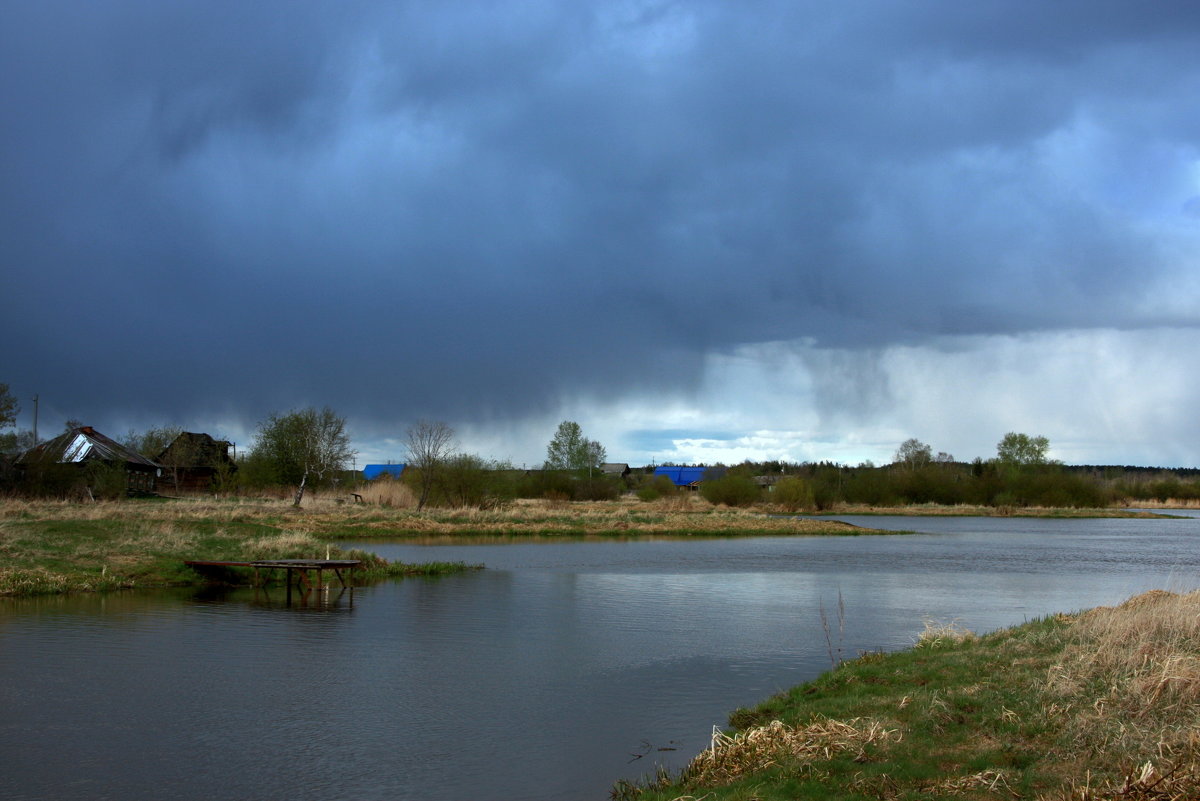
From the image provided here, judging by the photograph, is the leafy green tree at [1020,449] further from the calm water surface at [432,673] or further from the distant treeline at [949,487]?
the calm water surface at [432,673]

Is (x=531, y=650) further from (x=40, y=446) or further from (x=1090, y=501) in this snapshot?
(x=1090, y=501)

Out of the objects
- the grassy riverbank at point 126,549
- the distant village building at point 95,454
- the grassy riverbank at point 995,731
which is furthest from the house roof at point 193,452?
the grassy riverbank at point 995,731

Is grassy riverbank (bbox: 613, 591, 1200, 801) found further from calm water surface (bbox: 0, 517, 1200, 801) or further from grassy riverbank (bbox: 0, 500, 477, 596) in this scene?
grassy riverbank (bbox: 0, 500, 477, 596)

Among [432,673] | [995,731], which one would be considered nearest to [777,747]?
[995,731]

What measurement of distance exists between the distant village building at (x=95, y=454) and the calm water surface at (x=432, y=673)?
42409 mm

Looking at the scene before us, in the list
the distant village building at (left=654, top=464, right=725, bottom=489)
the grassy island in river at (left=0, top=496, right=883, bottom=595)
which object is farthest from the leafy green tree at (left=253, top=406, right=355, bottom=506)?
the distant village building at (left=654, top=464, right=725, bottom=489)

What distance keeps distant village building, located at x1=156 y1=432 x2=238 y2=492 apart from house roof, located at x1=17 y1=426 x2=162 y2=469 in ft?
31.8

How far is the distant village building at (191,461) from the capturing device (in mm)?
78812

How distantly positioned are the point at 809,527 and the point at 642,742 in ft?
172

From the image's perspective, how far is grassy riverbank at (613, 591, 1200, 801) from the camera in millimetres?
7840

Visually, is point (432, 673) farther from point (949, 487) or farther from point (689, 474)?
point (689, 474)

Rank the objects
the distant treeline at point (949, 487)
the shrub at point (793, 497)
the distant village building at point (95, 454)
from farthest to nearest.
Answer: the distant treeline at point (949, 487)
the shrub at point (793, 497)
the distant village building at point (95, 454)

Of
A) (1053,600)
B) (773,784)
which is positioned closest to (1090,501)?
(1053,600)

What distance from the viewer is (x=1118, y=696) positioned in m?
9.74
